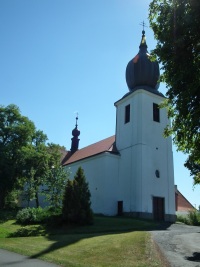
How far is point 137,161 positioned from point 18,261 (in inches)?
891

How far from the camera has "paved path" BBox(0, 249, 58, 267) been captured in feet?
31.7

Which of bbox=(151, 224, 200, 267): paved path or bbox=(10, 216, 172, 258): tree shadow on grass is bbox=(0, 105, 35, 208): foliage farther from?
bbox=(151, 224, 200, 267): paved path

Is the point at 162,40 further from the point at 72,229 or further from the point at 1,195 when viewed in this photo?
the point at 1,195

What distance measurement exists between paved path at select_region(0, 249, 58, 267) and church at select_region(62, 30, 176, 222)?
20.4 metres

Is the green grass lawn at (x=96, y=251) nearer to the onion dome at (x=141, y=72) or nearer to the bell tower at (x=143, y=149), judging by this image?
the bell tower at (x=143, y=149)

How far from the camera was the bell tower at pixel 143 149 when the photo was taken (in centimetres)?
3148

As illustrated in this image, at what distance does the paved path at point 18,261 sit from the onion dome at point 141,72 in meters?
26.4

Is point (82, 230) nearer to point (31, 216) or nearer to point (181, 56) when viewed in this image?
point (31, 216)

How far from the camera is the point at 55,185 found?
90.5ft

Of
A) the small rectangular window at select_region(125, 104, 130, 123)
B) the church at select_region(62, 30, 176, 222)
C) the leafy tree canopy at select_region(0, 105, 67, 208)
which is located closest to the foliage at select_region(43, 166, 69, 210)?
the leafy tree canopy at select_region(0, 105, 67, 208)

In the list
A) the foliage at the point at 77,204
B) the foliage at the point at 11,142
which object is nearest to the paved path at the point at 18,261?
the foliage at the point at 77,204

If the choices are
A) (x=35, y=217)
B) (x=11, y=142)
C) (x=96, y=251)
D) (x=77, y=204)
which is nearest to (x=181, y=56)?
(x=96, y=251)

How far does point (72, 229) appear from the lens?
19734 millimetres

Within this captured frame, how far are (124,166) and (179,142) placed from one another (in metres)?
22.8
